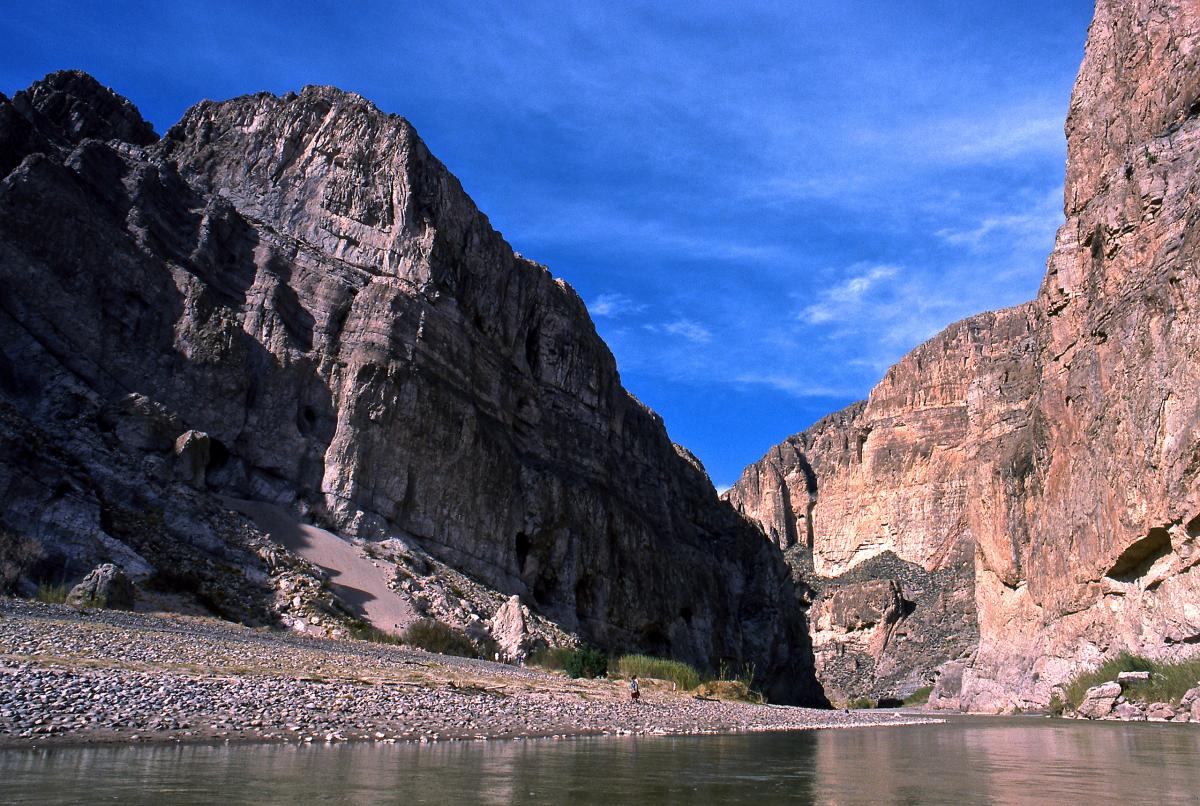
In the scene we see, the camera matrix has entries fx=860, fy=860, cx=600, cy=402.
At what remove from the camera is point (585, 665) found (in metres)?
31.3

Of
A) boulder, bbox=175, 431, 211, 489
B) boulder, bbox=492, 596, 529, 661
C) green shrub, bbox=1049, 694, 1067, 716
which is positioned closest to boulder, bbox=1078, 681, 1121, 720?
green shrub, bbox=1049, 694, 1067, 716

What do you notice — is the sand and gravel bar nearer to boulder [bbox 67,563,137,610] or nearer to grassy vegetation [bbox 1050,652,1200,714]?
boulder [bbox 67,563,137,610]

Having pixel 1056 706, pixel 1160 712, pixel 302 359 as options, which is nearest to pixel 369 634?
pixel 302 359

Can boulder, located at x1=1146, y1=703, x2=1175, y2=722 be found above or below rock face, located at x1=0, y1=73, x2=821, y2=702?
below

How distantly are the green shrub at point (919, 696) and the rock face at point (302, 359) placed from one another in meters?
17.2

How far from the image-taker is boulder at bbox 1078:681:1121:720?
2770 centimetres

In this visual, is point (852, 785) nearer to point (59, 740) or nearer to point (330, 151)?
point (59, 740)

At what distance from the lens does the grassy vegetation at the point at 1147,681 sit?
25125mm

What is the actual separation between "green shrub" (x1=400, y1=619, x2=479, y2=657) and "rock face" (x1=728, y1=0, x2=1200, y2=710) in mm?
23494

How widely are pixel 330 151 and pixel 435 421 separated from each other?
58.2 ft

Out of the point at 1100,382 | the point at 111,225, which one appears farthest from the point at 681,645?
the point at 111,225

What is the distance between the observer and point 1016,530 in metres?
44.7

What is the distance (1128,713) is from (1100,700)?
175cm

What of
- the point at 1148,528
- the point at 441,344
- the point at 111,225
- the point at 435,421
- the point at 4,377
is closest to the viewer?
the point at 1148,528
